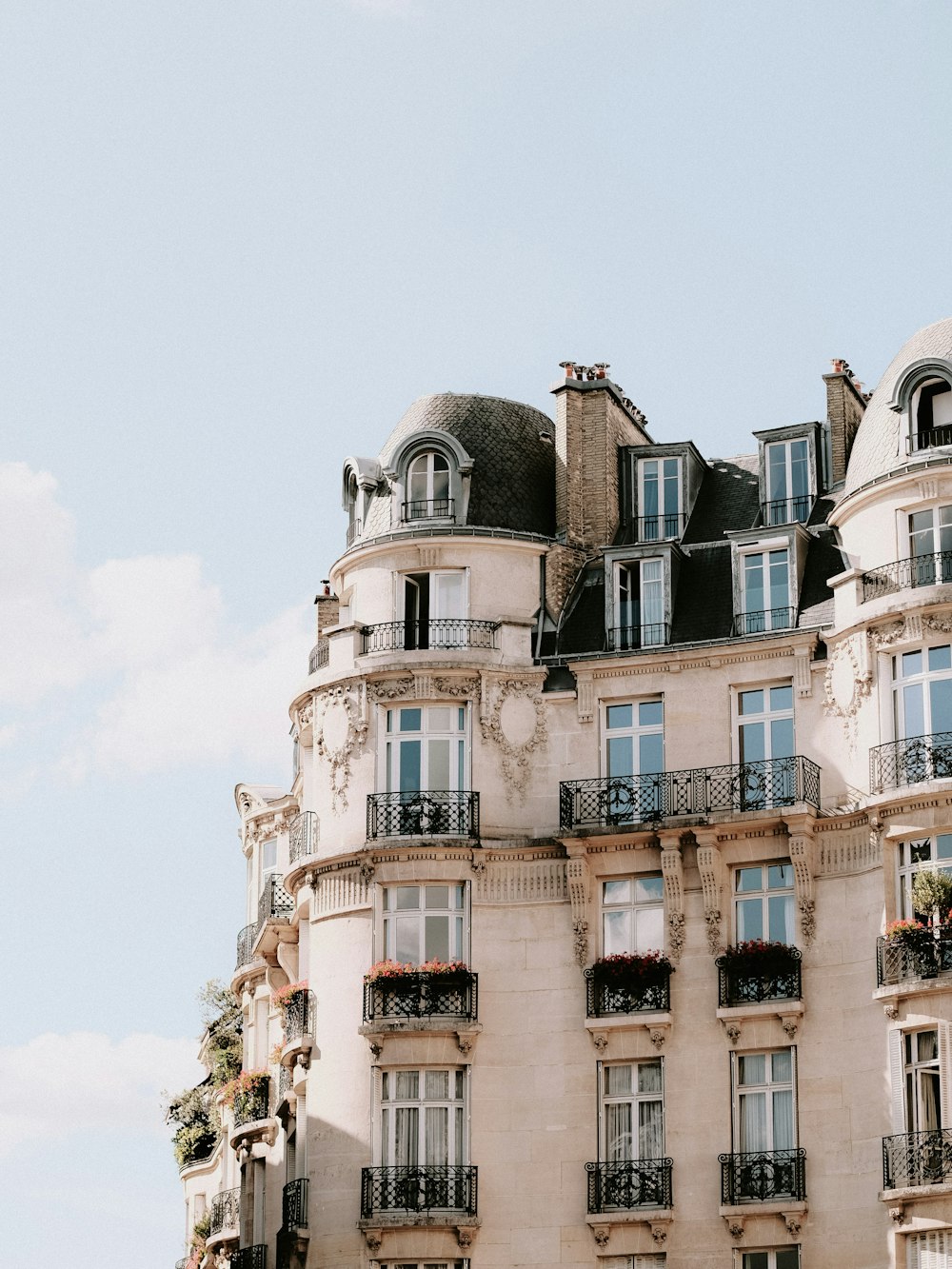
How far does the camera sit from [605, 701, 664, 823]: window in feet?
148

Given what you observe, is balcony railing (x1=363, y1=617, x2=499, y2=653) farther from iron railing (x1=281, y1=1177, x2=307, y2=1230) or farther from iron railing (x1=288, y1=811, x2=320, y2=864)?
iron railing (x1=281, y1=1177, x2=307, y2=1230)

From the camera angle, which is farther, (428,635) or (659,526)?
(659,526)

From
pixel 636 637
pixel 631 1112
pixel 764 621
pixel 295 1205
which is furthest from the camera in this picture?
pixel 636 637

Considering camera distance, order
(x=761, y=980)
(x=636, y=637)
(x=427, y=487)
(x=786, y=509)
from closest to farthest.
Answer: (x=761, y=980) → (x=636, y=637) → (x=427, y=487) → (x=786, y=509)

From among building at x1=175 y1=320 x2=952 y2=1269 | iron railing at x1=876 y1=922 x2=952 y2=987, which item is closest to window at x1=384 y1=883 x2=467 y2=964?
building at x1=175 y1=320 x2=952 y2=1269

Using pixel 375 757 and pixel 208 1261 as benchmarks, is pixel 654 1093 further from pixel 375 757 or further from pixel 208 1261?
pixel 208 1261

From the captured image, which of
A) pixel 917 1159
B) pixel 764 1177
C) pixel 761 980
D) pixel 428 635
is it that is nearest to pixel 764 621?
pixel 428 635

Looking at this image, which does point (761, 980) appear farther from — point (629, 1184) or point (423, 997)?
point (423, 997)

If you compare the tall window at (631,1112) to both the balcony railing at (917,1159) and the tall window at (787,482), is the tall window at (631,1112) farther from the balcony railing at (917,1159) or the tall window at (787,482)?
the tall window at (787,482)

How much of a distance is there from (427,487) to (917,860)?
37.7 feet

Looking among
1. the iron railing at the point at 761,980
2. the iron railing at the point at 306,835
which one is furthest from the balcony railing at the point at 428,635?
the iron railing at the point at 761,980

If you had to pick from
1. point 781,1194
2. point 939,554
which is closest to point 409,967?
point 781,1194

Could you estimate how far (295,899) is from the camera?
50281 millimetres

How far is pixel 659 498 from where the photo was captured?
1961 inches
